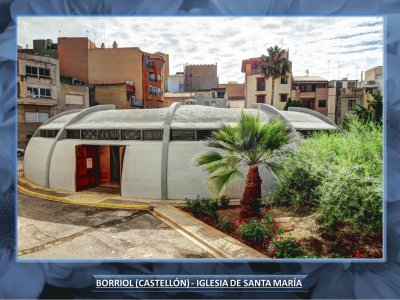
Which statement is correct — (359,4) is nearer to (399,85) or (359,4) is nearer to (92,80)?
(399,85)

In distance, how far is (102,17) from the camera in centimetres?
625

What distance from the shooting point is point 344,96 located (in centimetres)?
3269

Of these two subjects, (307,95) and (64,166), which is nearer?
(64,166)

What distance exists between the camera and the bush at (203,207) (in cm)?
1066

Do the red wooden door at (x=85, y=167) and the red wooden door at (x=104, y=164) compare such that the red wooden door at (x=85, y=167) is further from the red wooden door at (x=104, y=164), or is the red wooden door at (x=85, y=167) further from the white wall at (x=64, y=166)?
the red wooden door at (x=104, y=164)

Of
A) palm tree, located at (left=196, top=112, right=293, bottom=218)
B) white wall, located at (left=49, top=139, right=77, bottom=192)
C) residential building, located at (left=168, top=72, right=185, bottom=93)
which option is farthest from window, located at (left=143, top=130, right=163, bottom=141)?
residential building, located at (left=168, top=72, right=185, bottom=93)

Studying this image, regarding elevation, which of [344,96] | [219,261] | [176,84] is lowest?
[219,261]

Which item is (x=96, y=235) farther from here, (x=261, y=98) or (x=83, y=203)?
(x=261, y=98)

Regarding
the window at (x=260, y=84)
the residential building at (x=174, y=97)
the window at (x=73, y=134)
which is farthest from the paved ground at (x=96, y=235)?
the residential building at (x=174, y=97)

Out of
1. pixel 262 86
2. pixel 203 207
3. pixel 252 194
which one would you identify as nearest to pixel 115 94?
pixel 262 86

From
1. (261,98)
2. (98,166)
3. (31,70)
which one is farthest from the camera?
(261,98)

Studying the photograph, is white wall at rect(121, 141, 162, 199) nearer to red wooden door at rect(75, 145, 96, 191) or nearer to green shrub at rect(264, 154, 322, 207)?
red wooden door at rect(75, 145, 96, 191)

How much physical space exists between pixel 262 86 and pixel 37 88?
27.1 m

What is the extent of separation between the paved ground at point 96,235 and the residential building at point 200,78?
119 feet
